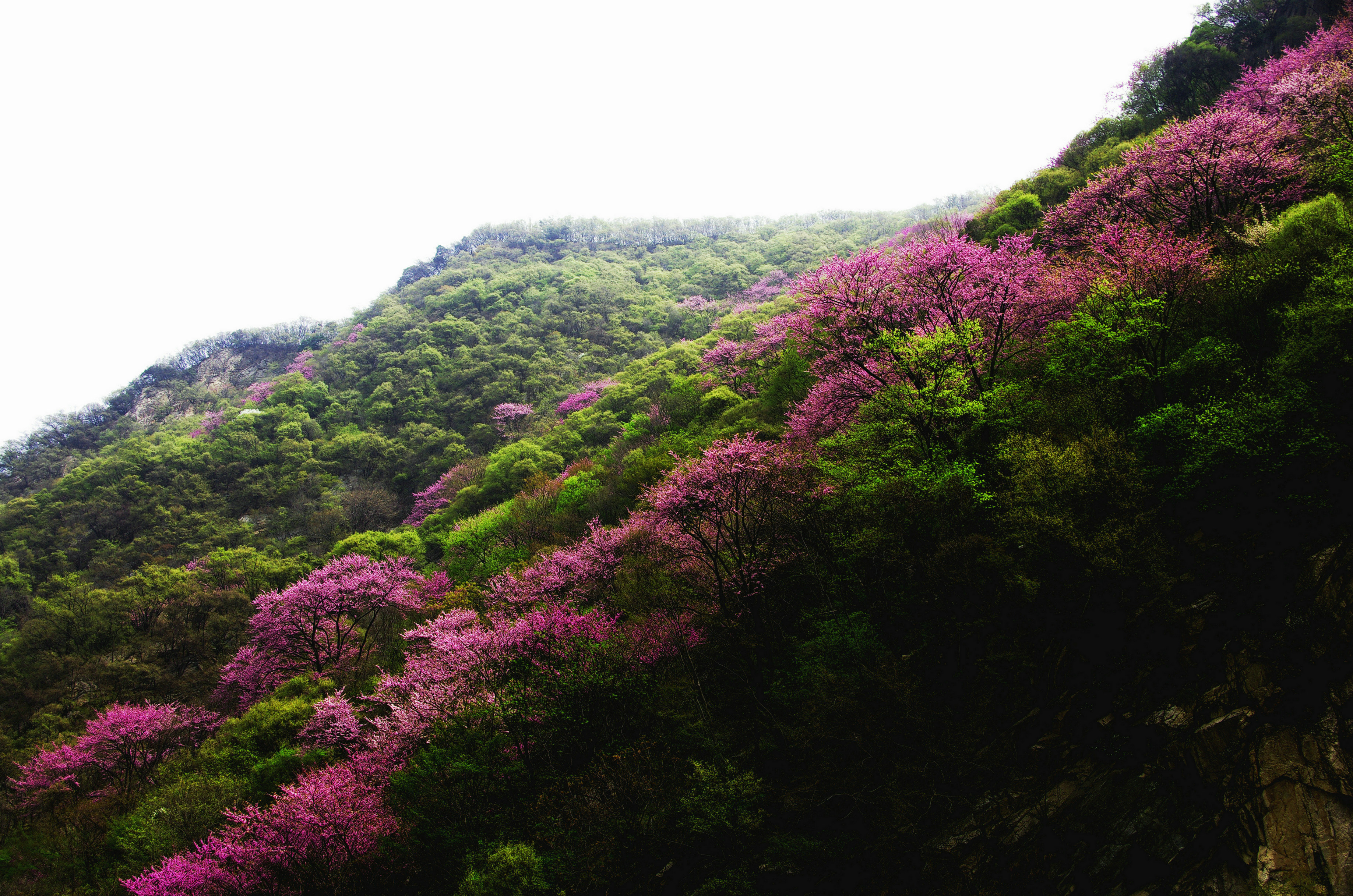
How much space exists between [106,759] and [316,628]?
7.78 m

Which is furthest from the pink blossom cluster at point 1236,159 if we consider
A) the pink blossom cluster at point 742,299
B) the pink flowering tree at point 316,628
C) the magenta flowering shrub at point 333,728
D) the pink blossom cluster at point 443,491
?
the pink blossom cluster at point 443,491

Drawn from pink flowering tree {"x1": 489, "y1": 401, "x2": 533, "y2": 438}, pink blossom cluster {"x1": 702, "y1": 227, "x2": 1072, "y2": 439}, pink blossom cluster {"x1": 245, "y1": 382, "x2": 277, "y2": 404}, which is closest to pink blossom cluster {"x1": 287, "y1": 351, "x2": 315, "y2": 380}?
pink blossom cluster {"x1": 245, "y1": 382, "x2": 277, "y2": 404}

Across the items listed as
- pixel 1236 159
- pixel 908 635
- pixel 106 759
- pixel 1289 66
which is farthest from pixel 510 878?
pixel 1289 66

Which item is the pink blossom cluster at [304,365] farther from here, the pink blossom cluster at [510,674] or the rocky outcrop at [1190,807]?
the rocky outcrop at [1190,807]

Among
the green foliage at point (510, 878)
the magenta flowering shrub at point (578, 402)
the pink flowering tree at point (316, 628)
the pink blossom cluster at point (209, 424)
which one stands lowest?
the green foliage at point (510, 878)

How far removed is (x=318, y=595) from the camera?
85.6ft

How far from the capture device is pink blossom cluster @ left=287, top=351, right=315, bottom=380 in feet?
228

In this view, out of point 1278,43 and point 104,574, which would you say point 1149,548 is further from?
point 104,574

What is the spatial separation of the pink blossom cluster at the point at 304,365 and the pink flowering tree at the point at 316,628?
2018 inches

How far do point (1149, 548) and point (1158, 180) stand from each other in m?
15.2

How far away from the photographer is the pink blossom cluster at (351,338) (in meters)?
76.8

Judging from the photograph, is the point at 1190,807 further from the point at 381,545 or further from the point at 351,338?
the point at 351,338

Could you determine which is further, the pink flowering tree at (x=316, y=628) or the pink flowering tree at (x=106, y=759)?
the pink flowering tree at (x=316, y=628)

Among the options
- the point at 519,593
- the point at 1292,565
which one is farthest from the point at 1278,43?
the point at 519,593
